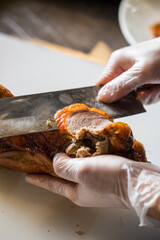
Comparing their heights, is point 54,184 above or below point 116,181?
below

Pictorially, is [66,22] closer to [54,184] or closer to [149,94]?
[149,94]

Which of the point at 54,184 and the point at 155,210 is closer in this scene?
the point at 155,210

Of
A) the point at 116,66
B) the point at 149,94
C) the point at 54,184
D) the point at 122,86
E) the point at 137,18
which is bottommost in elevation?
the point at 54,184

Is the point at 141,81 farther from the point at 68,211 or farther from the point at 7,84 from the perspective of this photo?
the point at 7,84

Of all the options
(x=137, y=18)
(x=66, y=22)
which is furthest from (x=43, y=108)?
(x=66, y=22)

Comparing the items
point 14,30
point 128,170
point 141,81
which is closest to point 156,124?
point 141,81

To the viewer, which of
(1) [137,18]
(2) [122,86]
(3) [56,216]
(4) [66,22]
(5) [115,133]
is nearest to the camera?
(5) [115,133]

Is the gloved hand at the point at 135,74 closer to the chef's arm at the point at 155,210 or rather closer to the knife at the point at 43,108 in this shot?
the knife at the point at 43,108

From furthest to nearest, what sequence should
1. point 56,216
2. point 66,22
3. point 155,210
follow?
point 66,22 → point 56,216 → point 155,210
